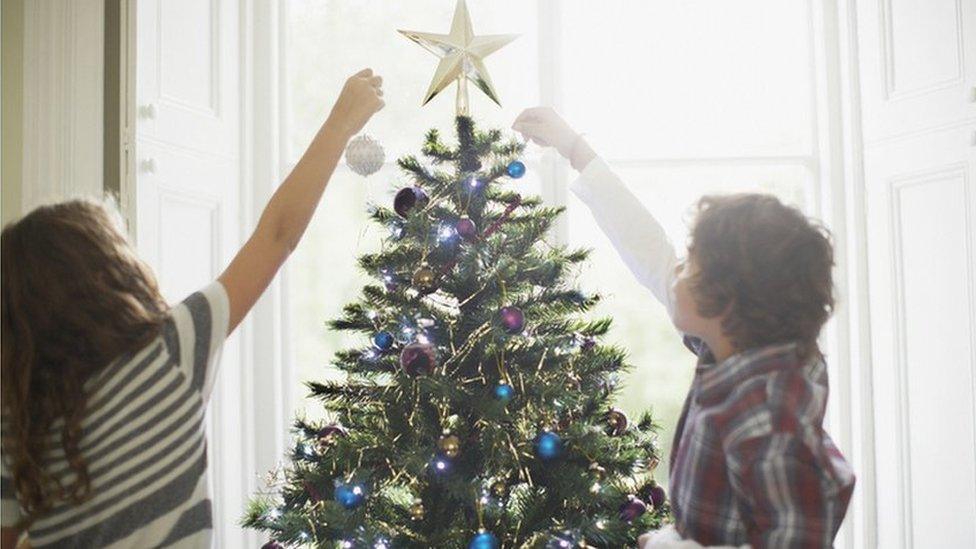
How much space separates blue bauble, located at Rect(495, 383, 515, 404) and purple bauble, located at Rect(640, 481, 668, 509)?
0.32 m

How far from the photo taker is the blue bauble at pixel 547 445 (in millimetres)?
1758

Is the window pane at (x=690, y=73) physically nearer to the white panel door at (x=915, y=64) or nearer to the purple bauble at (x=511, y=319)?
the white panel door at (x=915, y=64)

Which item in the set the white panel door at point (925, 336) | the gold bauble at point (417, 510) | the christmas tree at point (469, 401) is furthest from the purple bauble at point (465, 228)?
the white panel door at point (925, 336)

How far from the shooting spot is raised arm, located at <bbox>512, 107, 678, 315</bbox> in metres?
1.78

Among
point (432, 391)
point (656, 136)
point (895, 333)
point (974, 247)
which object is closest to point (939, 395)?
point (895, 333)

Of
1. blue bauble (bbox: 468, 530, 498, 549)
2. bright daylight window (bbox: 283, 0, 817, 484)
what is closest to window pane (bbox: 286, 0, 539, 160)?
bright daylight window (bbox: 283, 0, 817, 484)

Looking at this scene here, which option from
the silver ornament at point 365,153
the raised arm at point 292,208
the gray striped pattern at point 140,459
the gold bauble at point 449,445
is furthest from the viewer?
the silver ornament at point 365,153

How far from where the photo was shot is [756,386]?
55.4 inches

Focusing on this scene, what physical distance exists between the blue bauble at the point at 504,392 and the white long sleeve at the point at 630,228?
0.29 m

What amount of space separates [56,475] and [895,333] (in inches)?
105

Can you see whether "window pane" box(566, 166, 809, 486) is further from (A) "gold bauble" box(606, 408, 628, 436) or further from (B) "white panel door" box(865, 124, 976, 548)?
(A) "gold bauble" box(606, 408, 628, 436)

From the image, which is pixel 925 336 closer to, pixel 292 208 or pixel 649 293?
pixel 649 293

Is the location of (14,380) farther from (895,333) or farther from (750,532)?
(895,333)

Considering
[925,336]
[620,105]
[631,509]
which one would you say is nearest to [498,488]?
[631,509]
